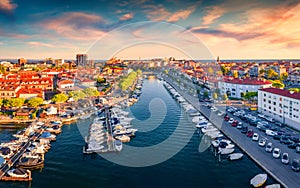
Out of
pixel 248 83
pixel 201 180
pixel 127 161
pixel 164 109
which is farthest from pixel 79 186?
pixel 248 83

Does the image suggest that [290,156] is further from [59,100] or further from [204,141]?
[59,100]

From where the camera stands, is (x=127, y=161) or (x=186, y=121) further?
(x=186, y=121)

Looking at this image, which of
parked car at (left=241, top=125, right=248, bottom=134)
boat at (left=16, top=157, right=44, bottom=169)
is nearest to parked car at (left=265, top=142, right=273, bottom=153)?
parked car at (left=241, top=125, right=248, bottom=134)

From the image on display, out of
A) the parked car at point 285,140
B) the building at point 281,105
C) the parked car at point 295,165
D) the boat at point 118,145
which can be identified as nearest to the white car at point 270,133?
the parked car at point 285,140

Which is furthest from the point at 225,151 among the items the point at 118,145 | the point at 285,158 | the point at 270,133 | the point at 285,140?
the point at 118,145

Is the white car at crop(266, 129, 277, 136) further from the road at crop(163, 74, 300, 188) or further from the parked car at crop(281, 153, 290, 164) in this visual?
the parked car at crop(281, 153, 290, 164)

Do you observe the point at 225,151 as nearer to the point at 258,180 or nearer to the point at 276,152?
the point at 276,152
